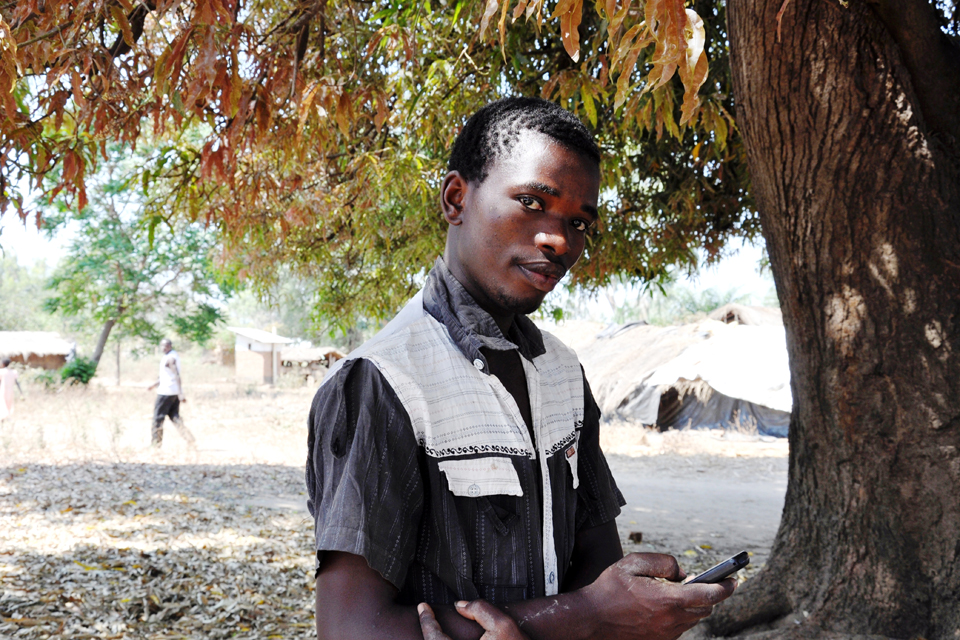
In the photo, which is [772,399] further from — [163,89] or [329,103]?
[163,89]

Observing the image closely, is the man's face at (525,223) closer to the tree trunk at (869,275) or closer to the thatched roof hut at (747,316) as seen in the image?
the tree trunk at (869,275)

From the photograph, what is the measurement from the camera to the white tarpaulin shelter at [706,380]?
45.3 feet

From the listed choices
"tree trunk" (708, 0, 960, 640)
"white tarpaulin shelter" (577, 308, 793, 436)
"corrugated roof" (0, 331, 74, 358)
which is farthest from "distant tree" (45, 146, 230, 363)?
"tree trunk" (708, 0, 960, 640)

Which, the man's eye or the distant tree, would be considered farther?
the distant tree

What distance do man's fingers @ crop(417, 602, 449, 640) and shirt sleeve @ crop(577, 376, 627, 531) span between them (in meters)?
0.56

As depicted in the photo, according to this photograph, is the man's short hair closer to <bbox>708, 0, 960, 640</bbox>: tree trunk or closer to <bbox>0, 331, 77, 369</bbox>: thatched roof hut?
<bbox>708, 0, 960, 640</bbox>: tree trunk

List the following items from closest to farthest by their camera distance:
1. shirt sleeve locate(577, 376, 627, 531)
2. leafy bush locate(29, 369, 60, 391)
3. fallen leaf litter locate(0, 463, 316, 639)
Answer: shirt sleeve locate(577, 376, 627, 531) → fallen leaf litter locate(0, 463, 316, 639) → leafy bush locate(29, 369, 60, 391)

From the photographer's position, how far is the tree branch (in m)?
3.13

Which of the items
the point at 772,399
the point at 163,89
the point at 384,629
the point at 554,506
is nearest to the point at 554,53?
the point at 163,89

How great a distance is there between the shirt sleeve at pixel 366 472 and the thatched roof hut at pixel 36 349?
28.8 metres

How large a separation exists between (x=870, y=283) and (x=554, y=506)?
235cm

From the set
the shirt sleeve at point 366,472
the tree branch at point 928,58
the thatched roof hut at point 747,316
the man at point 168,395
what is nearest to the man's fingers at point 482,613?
the shirt sleeve at point 366,472

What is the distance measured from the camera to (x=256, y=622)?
14.9 ft

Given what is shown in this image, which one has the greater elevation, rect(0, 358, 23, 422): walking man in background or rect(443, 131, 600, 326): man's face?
rect(443, 131, 600, 326): man's face
